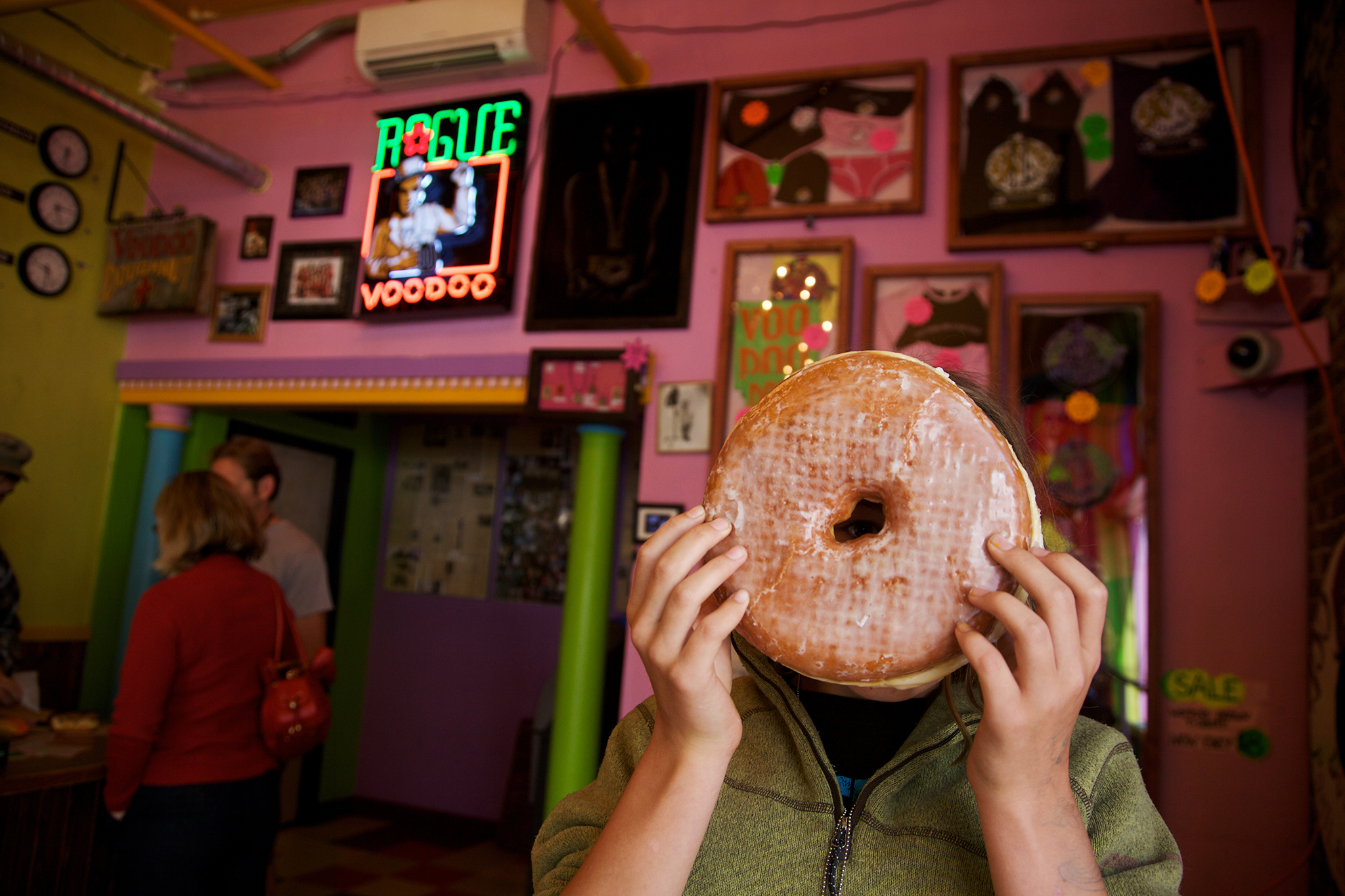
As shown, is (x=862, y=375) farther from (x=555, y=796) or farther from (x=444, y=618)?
(x=444, y=618)

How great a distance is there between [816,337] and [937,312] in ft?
1.23

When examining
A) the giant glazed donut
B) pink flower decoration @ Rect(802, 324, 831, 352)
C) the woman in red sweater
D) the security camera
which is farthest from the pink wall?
the giant glazed donut

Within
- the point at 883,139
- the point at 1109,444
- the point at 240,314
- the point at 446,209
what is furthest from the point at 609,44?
the point at 1109,444

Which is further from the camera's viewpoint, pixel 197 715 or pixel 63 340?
pixel 63 340

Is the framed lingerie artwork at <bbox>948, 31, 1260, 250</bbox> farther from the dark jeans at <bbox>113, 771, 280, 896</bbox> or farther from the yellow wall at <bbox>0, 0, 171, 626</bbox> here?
the yellow wall at <bbox>0, 0, 171, 626</bbox>

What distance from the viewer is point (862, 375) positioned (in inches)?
37.3

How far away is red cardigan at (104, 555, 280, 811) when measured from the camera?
6.54 ft

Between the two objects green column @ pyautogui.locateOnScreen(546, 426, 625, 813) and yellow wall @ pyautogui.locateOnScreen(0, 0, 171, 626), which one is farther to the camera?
yellow wall @ pyautogui.locateOnScreen(0, 0, 171, 626)

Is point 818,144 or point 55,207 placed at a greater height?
point 818,144

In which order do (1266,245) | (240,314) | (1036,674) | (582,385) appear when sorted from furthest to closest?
(240,314)
(582,385)
(1266,245)
(1036,674)

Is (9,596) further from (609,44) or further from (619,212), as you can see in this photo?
(609,44)

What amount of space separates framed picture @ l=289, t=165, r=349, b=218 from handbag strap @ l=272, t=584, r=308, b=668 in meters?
1.84

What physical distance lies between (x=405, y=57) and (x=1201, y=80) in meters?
2.80

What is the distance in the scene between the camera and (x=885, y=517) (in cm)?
94
